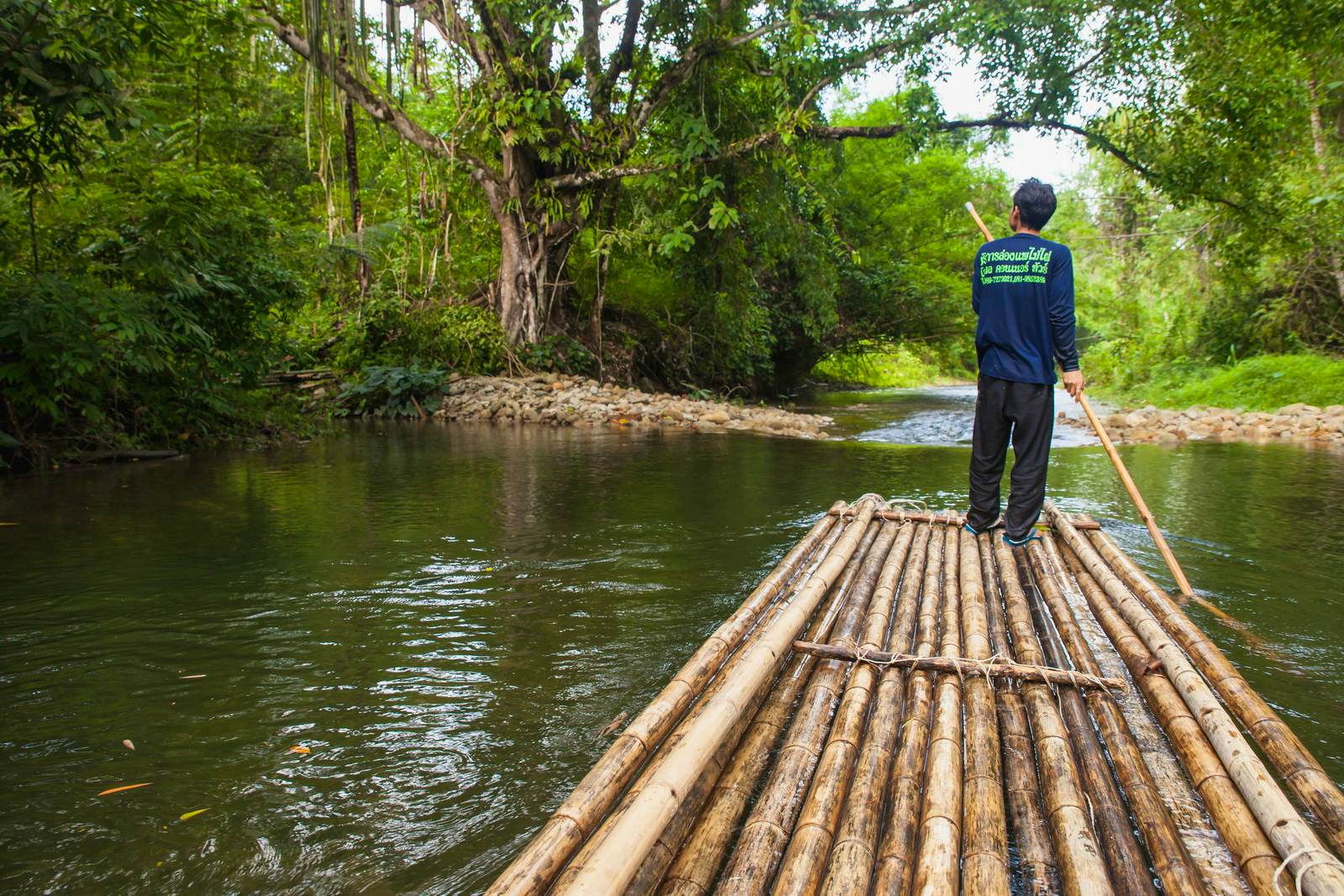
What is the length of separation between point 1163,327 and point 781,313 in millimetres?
8565

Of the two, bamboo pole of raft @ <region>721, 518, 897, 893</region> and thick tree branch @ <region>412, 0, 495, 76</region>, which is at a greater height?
thick tree branch @ <region>412, 0, 495, 76</region>

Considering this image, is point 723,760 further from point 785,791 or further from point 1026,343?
point 1026,343

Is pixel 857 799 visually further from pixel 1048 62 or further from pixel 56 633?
pixel 1048 62

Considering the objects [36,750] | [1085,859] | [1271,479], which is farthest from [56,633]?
[1271,479]

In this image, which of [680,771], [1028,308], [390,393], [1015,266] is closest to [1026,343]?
[1028,308]

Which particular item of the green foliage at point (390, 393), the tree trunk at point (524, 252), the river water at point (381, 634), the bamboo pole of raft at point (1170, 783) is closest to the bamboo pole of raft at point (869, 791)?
the bamboo pole of raft at point (1170, 783)

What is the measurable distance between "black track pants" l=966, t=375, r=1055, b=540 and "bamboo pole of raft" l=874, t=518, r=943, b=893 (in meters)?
1.32

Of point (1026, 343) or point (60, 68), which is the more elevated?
point (60, 68)

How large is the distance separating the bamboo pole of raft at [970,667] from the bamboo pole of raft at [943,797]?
1.4 inches

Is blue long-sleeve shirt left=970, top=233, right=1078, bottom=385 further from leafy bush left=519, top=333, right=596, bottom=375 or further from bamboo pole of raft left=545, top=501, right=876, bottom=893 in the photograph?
leafy bush left=519, top=333, right=596, bottom=375

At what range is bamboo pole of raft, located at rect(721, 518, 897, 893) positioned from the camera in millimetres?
1471

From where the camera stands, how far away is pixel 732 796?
170 cm

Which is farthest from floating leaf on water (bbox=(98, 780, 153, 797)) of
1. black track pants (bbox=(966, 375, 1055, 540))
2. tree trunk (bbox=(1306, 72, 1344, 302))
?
tree trunk (bbox=(1306, 72, 1344, 302))

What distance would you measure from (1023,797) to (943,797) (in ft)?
0.67
